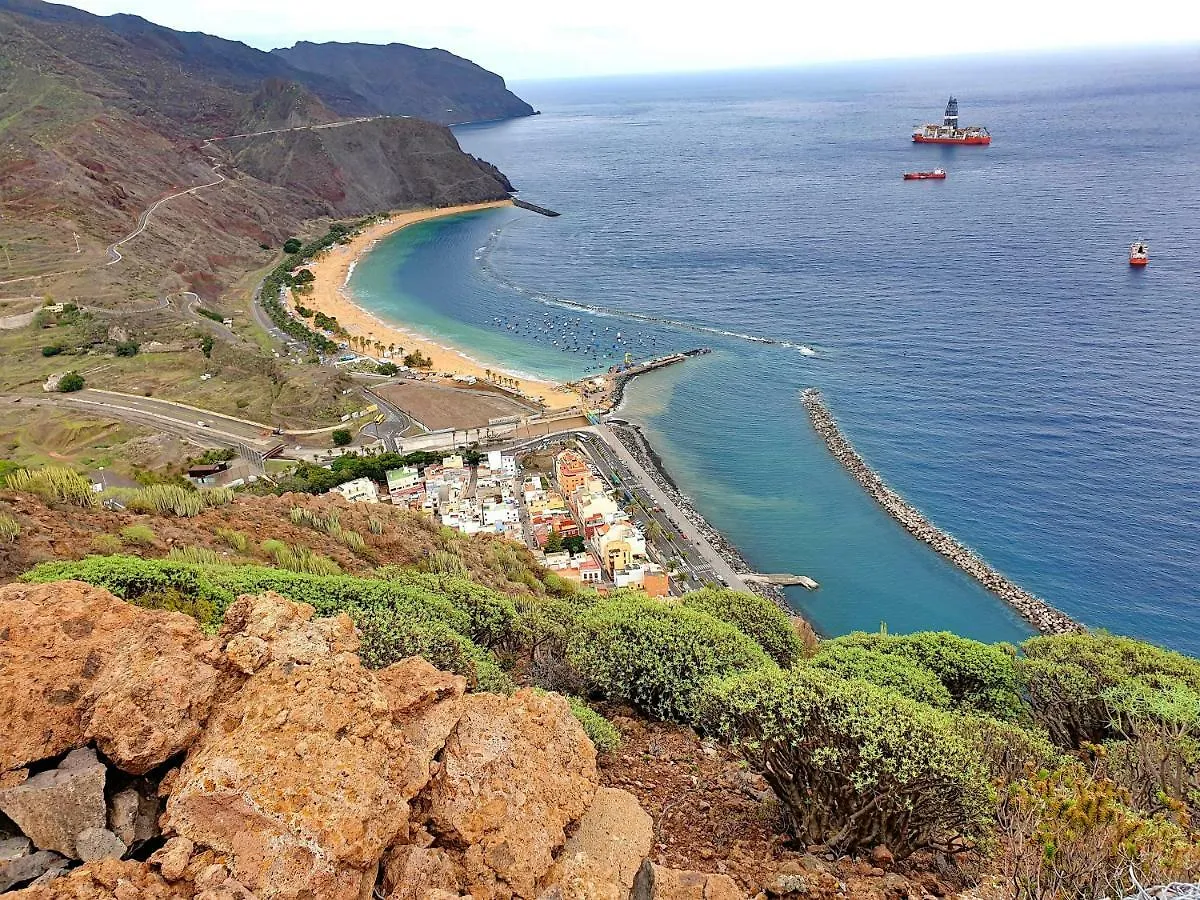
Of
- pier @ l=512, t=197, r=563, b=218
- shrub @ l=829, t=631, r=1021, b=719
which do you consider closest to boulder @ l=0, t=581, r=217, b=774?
shrub @ l=829, t=631, r=1021, b=719

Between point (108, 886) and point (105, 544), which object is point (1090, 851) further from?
point (105, 544)

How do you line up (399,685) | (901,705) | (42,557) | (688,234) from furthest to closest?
(688,234) → (42,557) → (901,705) → (399,685)

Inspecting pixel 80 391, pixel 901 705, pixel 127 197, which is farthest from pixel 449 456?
pixel 127 197

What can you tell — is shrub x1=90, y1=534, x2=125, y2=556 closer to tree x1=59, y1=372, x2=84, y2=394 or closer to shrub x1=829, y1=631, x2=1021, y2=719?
shrub x1=829, y1=631, x2=1021, y2=719

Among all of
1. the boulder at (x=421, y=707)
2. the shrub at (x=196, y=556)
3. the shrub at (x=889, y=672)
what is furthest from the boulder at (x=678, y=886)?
the shrub at (x=196, y=556)

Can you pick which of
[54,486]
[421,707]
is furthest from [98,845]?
[54,486]

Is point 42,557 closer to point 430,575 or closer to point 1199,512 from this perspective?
point 430,575
